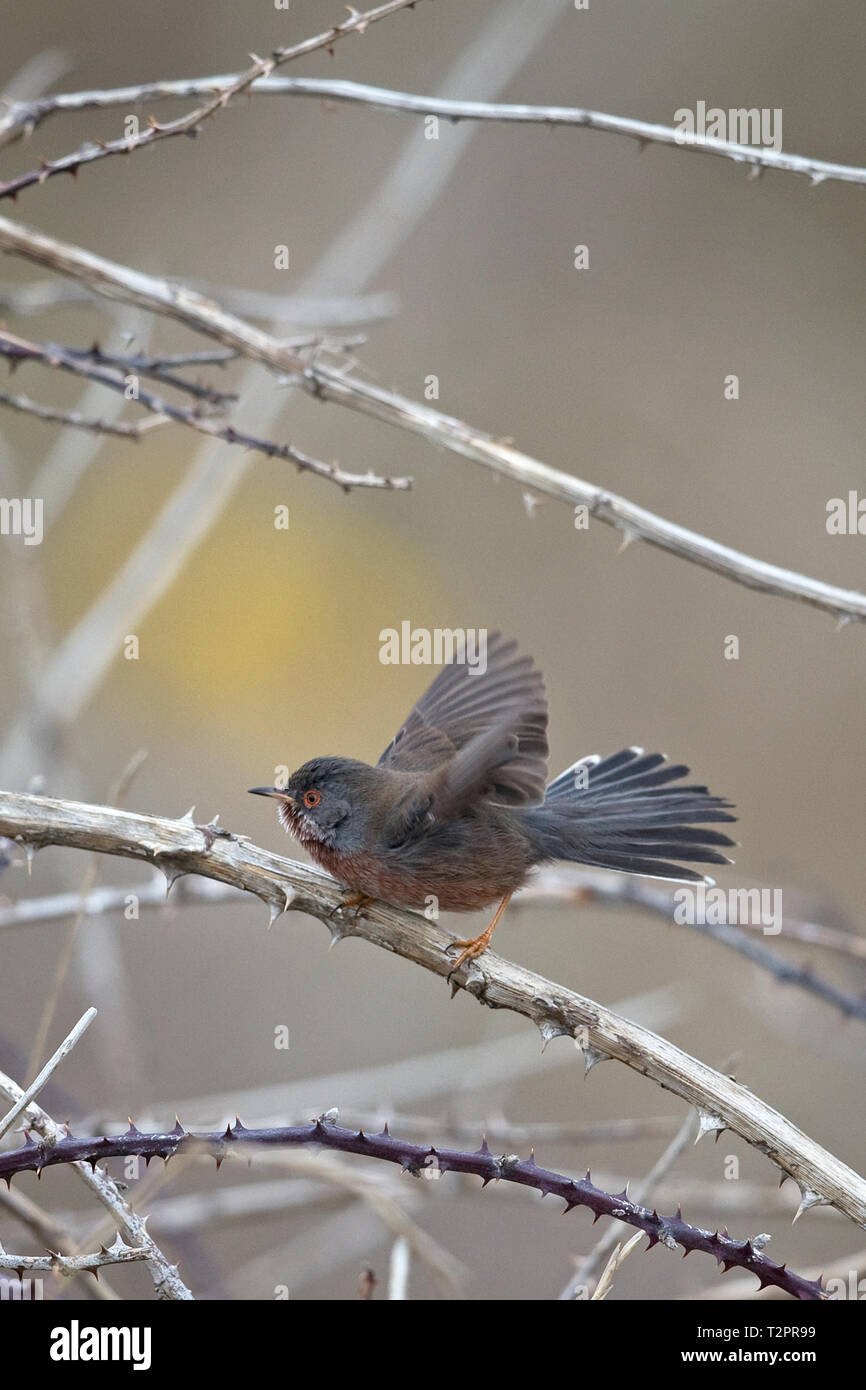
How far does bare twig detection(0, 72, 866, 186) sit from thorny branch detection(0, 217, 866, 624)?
0.31 m

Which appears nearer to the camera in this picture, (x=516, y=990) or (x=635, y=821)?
(x=516, y=990)

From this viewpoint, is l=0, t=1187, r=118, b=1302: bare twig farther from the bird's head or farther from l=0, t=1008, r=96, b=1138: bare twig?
the bird's head

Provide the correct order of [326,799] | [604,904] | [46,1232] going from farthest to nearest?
[604,904]
[326,799]
[46,1232]

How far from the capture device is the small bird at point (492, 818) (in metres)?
4.08

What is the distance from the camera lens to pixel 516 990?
3.29 metres

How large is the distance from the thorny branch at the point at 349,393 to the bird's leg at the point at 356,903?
1331 millimetres

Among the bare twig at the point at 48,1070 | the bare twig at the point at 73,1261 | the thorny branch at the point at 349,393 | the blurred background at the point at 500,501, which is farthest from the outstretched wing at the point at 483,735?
the blurred background at the point at 500,501

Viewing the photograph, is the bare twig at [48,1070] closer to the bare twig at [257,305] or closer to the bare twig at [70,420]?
the bare twig at [70,420]

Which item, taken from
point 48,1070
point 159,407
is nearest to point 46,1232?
point 48,1070

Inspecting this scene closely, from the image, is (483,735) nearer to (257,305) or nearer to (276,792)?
(276,792)

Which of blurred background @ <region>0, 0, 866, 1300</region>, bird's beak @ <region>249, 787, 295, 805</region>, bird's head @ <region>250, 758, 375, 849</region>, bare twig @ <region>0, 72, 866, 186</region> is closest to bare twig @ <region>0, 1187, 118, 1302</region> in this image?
bird's head @ <region>250, 758, 375, 849</region>

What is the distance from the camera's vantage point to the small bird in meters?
4.08

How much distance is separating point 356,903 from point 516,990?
2.01 ft

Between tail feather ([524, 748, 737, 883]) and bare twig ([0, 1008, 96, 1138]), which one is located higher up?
tail feather ([524, 748, 737, 883])
